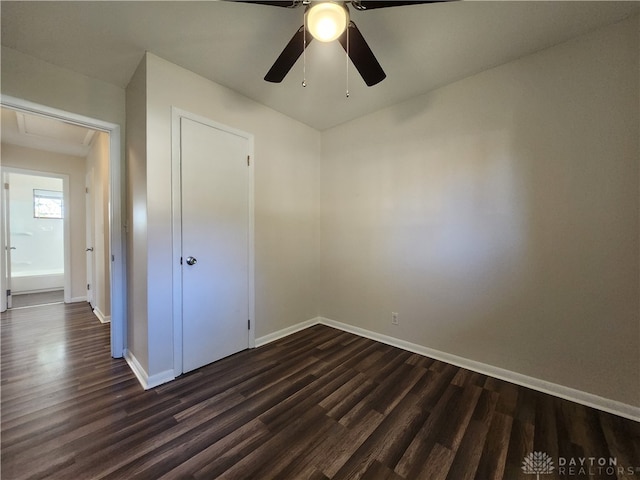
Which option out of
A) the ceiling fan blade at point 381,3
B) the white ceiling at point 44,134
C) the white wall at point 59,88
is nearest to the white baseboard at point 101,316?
the white ceiling at point 44,134

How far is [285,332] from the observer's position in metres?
2.94

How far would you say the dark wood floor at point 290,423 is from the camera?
1257 mm

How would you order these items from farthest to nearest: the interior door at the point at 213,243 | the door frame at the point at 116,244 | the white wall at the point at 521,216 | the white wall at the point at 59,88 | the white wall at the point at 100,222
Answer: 1. the white wall at the point at 100,222
2. the door frame at the point at 116,244
3. the interior door at the point at 213,243
4. the white wall at the point at 59,88
5. the white wall at the point at 521,216

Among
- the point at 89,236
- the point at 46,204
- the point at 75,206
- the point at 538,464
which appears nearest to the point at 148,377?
the point at 538,464

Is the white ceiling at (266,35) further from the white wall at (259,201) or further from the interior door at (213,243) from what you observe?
the interior door at (213,243)

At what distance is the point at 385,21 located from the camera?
5.31 ft

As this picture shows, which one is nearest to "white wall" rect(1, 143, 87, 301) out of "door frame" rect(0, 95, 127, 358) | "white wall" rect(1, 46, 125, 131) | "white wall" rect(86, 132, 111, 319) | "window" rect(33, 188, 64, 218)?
"white wall" rect(86, 132, 111, 319)

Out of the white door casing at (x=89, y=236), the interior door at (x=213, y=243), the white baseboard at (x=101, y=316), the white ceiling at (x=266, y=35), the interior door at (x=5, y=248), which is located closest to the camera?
the white ceiling at (x=266, y=35)

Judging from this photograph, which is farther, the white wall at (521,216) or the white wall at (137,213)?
the white wall at (137,213)

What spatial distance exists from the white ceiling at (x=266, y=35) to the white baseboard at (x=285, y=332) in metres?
2.57

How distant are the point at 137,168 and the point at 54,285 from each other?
18.2ft

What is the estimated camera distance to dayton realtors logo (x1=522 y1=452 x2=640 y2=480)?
123 cm

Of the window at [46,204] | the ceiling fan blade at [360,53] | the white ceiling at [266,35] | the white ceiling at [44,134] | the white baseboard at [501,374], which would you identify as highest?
the white ceiling at [266,35]

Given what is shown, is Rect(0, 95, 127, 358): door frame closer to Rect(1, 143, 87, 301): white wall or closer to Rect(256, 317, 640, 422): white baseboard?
Rect(256, 317, 640, 422): white baseboard
